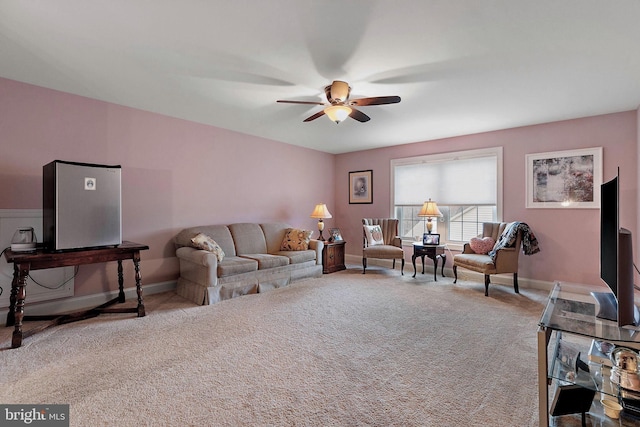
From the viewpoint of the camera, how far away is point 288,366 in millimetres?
2164

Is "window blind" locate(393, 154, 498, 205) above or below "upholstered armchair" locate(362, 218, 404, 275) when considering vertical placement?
above

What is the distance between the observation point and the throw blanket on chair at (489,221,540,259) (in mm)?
4031

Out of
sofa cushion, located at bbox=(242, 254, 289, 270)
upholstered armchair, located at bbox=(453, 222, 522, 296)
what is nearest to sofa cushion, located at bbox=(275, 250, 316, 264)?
sofa cushion, located at bbox=(242, 254, 289, 270)

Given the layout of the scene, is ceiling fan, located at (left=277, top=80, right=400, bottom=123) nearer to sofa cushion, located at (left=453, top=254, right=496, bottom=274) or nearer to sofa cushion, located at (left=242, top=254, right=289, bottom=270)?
sofa cushion, located at (left=242, top=254, right=289, bottom=270)

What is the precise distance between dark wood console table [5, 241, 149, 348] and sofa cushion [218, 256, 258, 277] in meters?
0.92

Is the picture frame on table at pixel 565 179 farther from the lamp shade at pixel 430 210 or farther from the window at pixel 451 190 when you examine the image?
the lamp shade at pixel 430 210

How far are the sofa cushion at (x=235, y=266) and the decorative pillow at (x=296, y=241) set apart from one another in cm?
104

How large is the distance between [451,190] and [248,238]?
3.71m

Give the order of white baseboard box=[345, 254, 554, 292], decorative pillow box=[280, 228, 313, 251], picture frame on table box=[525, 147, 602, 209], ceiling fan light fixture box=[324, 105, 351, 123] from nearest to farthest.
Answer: ceiling fan light fixture box=[324, 105, 351, 123] < picture frame on table box=[525, 147, 602, 209] < white baseboard box=[345, 254, 554, 292] < decorative pillow box=[280, 228, 313, 251]

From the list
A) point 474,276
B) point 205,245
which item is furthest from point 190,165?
point 474,276

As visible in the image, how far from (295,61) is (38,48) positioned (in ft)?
7.04

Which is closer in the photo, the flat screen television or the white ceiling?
the flat screen television

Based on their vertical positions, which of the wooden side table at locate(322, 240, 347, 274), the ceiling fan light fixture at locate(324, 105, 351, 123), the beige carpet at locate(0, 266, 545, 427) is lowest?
the beige carpet at locate(0, 266, 545, 427)

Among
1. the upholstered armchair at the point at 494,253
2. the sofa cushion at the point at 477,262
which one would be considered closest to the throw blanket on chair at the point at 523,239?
the upholstered armchair at the point at 494,253
